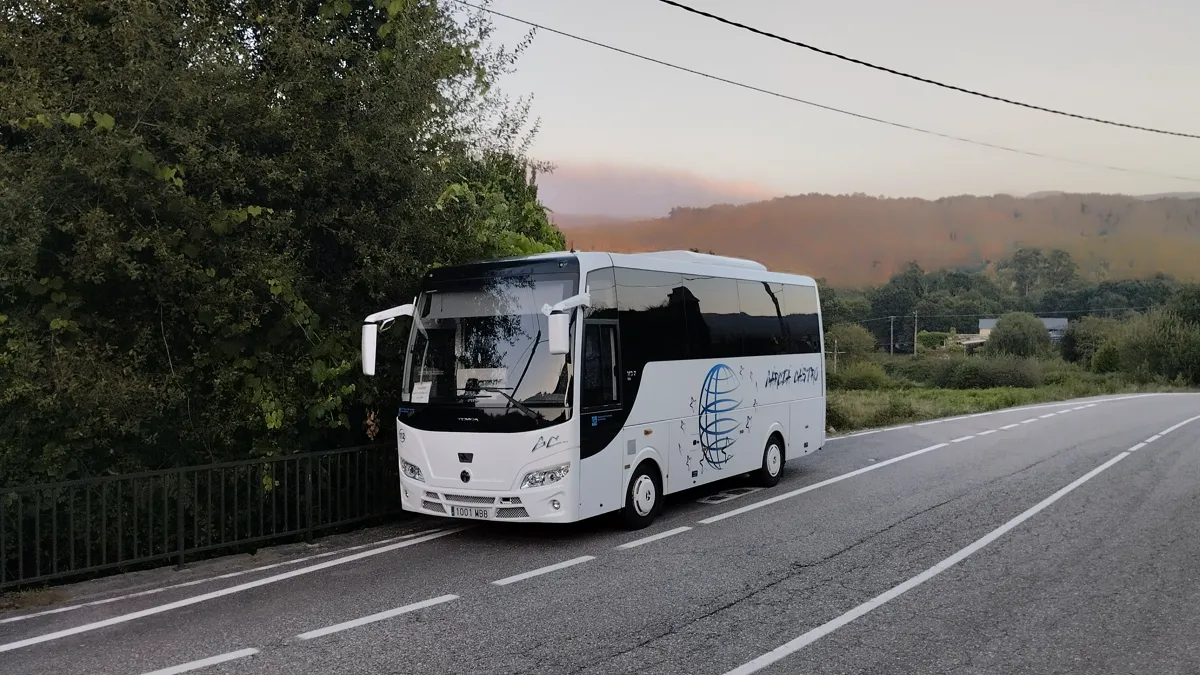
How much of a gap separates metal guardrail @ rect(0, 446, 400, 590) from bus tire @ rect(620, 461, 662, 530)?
9.90ft

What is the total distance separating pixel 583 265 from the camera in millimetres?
9234

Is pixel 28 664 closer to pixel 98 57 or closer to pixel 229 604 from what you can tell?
pixel 229 604

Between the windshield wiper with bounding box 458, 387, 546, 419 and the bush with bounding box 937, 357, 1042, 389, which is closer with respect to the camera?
the windshield wiper with bounding box 458, 387, 546, 419

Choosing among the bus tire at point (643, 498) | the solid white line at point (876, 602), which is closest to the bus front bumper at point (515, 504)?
the bus tire at point (643, 498)

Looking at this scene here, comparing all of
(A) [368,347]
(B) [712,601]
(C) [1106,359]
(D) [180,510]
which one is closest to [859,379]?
(C) [1106,359]

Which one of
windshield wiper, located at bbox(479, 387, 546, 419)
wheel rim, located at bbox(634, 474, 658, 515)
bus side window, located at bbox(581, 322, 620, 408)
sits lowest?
wheel rim, located at bbox(634, 474, 658, 515)

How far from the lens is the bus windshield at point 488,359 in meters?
8.91

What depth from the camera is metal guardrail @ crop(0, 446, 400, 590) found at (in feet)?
25.2

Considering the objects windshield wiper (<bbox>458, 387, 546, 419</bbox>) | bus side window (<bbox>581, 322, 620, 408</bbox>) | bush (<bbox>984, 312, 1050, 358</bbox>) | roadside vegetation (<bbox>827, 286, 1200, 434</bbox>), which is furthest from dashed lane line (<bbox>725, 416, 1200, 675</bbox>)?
bush (<bbox>984, 312, 1050, 358</bbox>)

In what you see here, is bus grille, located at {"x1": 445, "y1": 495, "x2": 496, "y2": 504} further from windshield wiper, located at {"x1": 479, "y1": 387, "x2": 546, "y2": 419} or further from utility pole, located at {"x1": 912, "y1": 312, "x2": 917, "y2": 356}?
utility pole, located at {"x1": 912, "y1": 312, "x2": 917, "y2": 356}

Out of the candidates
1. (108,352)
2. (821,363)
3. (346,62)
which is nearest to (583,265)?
(346,62)

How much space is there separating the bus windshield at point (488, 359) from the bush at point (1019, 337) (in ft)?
281

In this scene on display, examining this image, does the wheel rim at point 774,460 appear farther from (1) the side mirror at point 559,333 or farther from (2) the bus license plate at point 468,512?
(1) the side mirror at point 559,333

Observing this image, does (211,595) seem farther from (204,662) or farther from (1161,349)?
(1161,349)
